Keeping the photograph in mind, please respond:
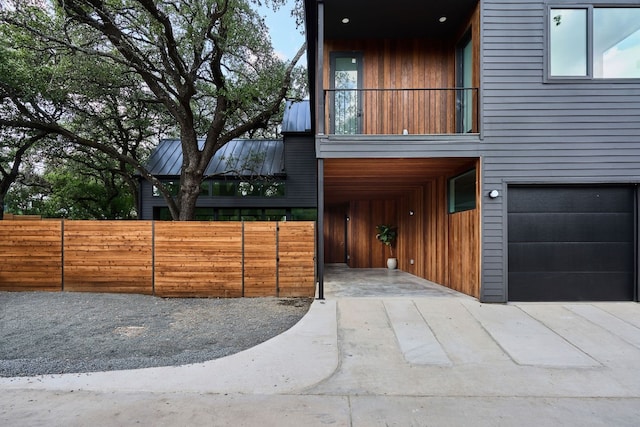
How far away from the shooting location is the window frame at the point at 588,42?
567 cm

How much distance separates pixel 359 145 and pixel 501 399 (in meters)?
4.22

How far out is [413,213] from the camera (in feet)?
31.8

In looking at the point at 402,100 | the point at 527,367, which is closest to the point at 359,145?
the point at 402,100

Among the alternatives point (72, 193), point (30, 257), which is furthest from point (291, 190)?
point (72, 193)

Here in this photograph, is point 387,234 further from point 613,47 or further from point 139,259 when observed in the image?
point 139,259

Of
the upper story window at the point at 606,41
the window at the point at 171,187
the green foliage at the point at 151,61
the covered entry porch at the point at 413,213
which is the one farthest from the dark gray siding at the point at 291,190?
the upper story window at the point at 606,41

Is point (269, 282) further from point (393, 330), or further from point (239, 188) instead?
point (239, 188)

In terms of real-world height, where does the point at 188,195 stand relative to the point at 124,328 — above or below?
above

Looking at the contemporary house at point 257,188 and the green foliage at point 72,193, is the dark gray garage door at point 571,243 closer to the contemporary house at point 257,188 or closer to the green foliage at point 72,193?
the contemporary house at point 257,188

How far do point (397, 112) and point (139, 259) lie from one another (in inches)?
232

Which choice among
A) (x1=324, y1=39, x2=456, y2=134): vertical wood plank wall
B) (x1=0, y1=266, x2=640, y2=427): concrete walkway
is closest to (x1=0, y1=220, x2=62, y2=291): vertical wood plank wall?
(x1=0, y1=266, x2=640, y2=427): concrete walkway

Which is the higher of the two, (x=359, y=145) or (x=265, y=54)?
(x=265, y=54)

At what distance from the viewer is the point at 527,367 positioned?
3.48 m

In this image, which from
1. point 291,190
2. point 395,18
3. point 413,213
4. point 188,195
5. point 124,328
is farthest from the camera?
point 291,190
